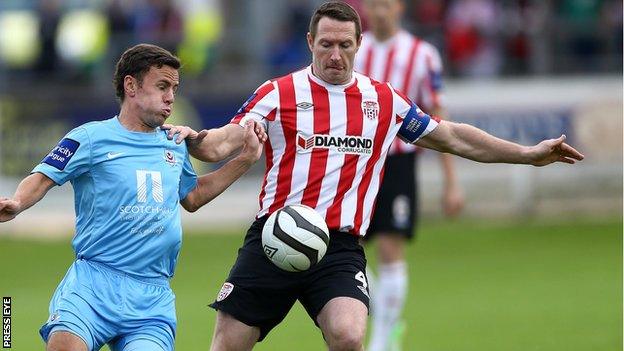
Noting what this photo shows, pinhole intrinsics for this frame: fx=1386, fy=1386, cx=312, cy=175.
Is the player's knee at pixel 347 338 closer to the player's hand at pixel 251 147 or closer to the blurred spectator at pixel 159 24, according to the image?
the player's hand at pixel 251 147

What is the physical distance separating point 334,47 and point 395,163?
338cm

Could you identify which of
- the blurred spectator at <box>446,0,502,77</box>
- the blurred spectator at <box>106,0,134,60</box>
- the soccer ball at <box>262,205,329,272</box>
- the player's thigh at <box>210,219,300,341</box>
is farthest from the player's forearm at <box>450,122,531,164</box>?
the blurred spectator at <box>106,0,134,60</box>

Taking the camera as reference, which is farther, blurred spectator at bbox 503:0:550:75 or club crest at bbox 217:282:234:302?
blurred spectator at bbox 503:0:550:75

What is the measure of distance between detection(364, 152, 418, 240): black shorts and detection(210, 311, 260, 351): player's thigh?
3.21 m

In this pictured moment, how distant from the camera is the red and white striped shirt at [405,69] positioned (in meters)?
10.9

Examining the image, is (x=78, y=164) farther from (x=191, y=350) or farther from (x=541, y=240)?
(x=541, y=240)

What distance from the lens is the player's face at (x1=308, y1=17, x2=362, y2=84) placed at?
7590 mm

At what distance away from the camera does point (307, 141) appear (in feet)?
25.4

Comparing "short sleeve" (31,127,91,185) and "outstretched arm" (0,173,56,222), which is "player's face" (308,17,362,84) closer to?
"short sleeve" (31,127,91,185)

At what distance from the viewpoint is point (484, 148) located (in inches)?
312

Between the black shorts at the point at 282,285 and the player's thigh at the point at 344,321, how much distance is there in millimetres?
60

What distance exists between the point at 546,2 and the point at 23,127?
28.4ft

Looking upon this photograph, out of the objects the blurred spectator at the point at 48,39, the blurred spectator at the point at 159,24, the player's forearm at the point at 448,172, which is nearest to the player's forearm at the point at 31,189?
the player's forearm at the point at 448,172

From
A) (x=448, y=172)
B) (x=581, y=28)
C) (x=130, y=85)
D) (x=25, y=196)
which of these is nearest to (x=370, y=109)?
(x=130, y=85)
